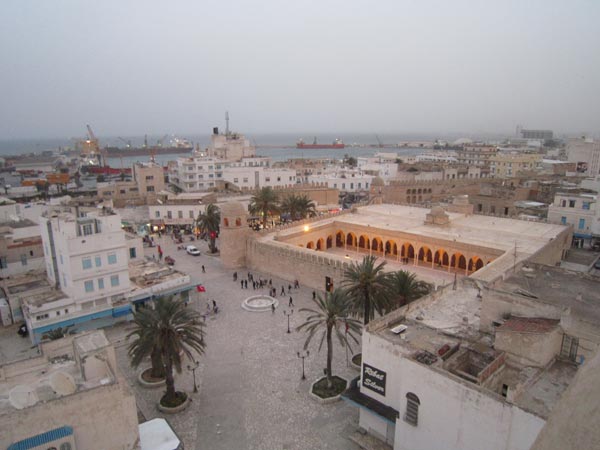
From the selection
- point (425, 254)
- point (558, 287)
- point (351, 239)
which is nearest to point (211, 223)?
point (351, 239)

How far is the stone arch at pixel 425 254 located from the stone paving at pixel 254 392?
490 inches

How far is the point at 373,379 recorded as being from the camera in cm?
1438

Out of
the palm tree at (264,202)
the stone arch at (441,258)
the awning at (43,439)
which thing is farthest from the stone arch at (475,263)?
the awning at (43,439)

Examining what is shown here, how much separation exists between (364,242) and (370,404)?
74.6 feet

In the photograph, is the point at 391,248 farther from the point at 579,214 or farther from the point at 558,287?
the point at 558,287

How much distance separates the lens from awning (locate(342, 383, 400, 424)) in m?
13.7

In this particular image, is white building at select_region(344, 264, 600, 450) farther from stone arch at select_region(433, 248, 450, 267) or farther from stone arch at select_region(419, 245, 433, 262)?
stone arch at select_region(419, 245, 433, 262)

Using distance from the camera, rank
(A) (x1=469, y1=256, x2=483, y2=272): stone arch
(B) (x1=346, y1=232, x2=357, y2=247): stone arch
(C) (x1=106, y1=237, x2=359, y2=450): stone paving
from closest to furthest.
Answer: (C) (x1=106, y1=237, x2=359, y2=450): stone paving < (A) (x1=469, y1=256, x2=483, y2=272): stone arch < (B) (x1=346, y1=232, x2=357, y2=247): stone arch

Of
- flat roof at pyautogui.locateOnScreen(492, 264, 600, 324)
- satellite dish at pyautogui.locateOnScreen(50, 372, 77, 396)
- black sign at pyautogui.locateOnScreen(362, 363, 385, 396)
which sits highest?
flat roof at pyautogui.locateOnScreen(492, 264, 600, 324)

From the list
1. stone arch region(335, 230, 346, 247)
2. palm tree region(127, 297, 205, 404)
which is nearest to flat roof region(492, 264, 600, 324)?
palm tree region(127, 297, 205, 404)

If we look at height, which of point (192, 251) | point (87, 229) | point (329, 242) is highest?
point (87, 229)

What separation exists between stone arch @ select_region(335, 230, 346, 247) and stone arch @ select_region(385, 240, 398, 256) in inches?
179

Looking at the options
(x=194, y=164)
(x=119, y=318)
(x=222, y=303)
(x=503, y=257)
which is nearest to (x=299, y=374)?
(x=222, y=303)

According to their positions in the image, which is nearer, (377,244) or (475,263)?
(475,263)
